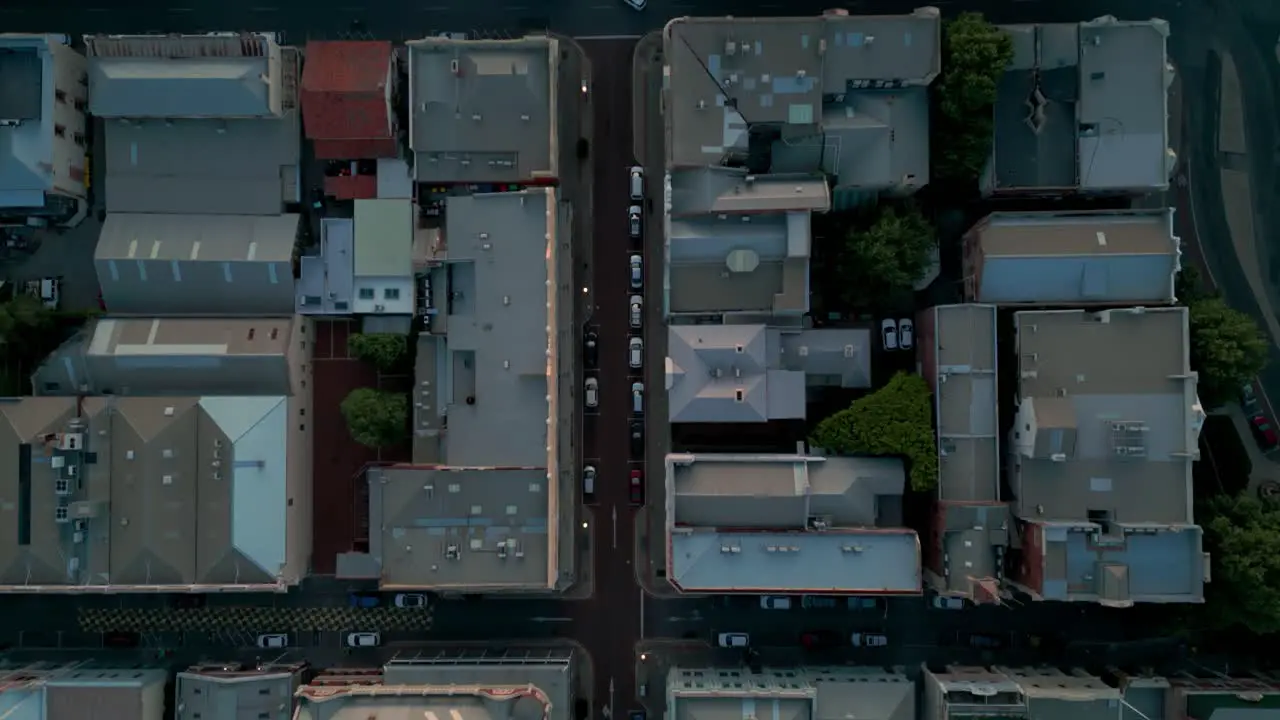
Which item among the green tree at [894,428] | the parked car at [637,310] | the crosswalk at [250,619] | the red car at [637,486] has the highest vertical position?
the parked car at [637,310]

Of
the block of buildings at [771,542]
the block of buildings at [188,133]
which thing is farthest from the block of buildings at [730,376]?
the block of buildings at [188,133]

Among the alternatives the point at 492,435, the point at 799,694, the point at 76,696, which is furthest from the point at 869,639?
the point at 76,696

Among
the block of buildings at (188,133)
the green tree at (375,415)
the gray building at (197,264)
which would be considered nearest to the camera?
the green tree at (375,415)

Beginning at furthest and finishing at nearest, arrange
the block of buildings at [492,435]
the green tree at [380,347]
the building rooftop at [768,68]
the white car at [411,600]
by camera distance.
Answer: the white car at [411,600] < the green tree at [380,347] < the block of buildings at [492,435] < the building rooftop at [768,68]

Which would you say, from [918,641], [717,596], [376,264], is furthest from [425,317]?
[918,641]

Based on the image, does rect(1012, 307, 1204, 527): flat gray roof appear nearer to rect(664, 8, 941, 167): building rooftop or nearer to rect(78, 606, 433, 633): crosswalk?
rect(664, 8, 941, 167): building rooftop

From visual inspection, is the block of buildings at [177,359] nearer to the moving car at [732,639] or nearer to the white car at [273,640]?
the white car at [273,640]
